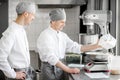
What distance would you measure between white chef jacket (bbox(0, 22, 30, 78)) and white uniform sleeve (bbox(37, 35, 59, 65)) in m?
A: 0.29

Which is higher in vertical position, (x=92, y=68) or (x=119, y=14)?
(x=119, y=14)

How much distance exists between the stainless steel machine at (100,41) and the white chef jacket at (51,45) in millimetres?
322

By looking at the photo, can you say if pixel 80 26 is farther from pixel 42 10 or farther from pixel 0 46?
pixel 0 46

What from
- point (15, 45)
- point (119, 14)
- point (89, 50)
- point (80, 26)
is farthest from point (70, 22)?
point (15, 45)

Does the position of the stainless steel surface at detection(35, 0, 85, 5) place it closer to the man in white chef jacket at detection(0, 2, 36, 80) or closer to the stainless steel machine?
the stainless steel machine

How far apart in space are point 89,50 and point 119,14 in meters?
0.94

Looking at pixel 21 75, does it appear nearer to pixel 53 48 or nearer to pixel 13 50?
pixel 13 50

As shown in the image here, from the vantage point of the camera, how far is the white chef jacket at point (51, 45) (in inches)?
105

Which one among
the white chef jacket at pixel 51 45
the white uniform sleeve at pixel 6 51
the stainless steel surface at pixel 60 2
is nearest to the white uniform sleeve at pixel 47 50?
the white chef jacket at pixel 51 45

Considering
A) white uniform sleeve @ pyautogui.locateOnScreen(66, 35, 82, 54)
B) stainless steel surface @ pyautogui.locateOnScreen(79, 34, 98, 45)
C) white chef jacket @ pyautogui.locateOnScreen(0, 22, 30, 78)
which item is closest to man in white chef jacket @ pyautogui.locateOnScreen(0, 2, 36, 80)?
white chef jacket @ pyautogui.locateOnScreen(0, 22, 30, 78)

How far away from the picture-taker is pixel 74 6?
421 cm

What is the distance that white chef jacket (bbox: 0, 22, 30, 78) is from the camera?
2.24m

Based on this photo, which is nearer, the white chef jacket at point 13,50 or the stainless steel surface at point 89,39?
the white chef jacket at point 13,50

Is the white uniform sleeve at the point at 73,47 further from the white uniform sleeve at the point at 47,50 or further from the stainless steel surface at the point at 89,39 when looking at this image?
the white uniform sleeve at the point at 47,50
